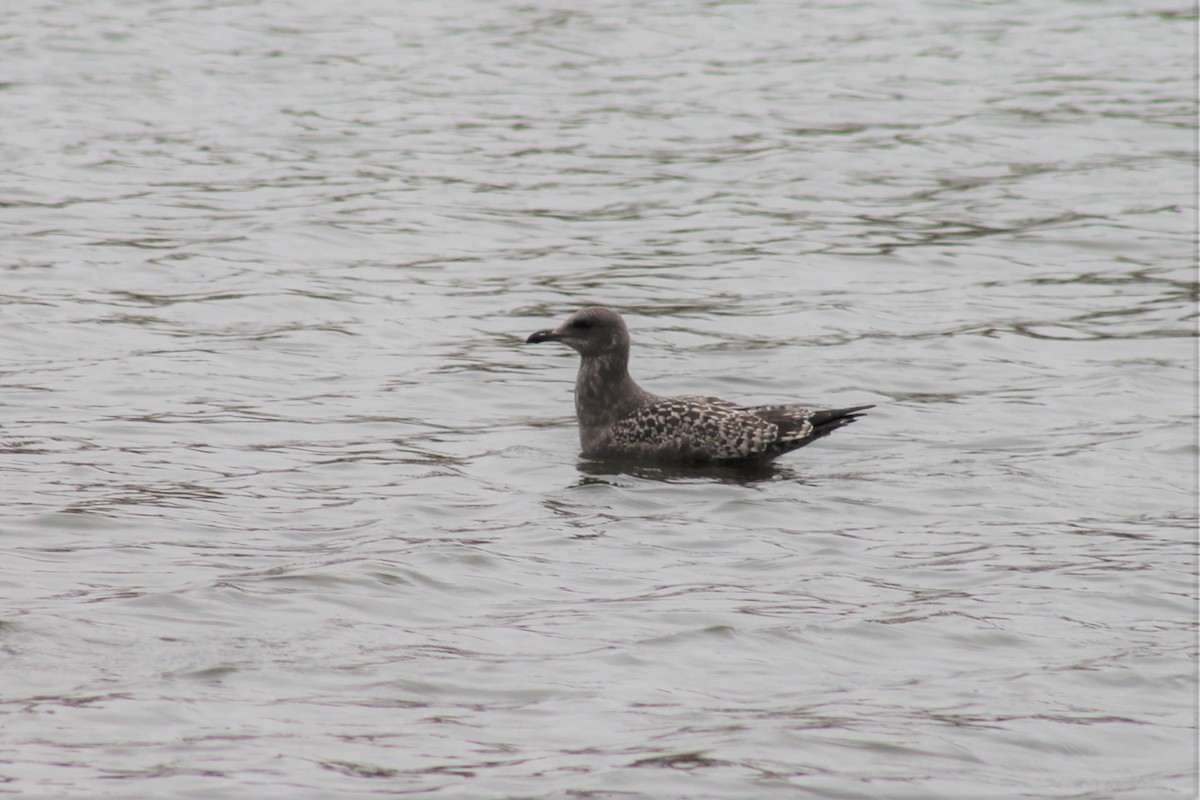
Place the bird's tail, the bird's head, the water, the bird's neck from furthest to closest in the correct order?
the bird's head
the bird's neck
the bird's tail
the water

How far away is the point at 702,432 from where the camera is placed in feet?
41.8

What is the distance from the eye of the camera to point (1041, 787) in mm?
7836

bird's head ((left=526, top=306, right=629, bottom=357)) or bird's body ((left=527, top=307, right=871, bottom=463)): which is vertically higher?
bird's head ((left=526, top=306, right=629, bottom=357))

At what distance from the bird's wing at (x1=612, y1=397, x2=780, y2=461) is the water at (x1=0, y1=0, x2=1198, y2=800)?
24cm

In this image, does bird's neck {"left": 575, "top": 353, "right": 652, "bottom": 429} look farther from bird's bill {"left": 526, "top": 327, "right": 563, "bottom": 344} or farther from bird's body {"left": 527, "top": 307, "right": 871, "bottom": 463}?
bird's bill {"left": 526, "top": 327, "right": 563, "bottom": 344}

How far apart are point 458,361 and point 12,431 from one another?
12.7 ft

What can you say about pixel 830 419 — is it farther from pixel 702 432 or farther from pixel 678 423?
pixel 678 423

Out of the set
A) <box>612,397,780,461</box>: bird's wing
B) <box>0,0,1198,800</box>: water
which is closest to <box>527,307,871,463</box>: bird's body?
<box>612,397,780,461</box>: bird's wing

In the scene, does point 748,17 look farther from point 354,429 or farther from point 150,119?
point 354,429

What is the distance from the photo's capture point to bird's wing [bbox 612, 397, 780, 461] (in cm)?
1269

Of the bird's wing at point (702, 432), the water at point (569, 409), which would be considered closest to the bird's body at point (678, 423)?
the bird's wing at point (702, 432)

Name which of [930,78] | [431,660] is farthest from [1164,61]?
[431,660]

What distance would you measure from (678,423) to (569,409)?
6.02 feet

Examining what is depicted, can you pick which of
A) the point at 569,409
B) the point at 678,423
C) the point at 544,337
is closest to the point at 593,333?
the point at 544,337
